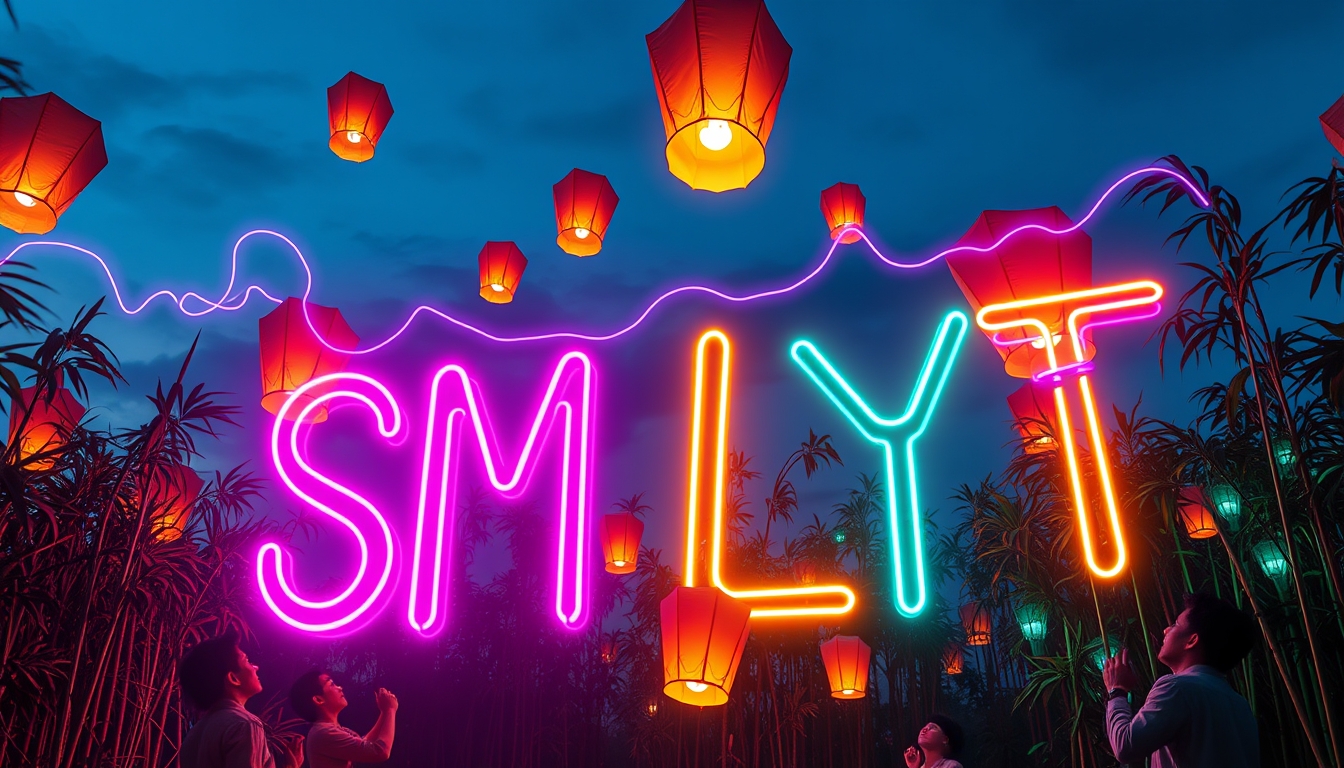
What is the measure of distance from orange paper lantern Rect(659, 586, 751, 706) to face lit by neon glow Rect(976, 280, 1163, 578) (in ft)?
4.31

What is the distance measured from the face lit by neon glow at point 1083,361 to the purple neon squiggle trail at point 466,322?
447 millimetres

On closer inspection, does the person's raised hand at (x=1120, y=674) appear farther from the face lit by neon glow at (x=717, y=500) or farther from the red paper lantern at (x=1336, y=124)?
the red paper lantern at (x=1336, y=124)

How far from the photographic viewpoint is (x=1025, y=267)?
3.79 metres

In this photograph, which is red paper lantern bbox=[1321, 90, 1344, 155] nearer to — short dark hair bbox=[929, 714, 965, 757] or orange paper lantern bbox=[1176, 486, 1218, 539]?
short dark hair bbox=[929, 714, 965, 757]

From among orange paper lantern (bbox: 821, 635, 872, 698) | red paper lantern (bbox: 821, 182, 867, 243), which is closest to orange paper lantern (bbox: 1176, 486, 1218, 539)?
orange paper lantern (bbox: 821, 635, 872, 698)

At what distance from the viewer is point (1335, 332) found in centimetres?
347

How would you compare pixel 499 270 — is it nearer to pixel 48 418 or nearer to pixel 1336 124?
pixel 48 418

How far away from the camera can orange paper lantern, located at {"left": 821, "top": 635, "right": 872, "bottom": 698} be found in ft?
20.9

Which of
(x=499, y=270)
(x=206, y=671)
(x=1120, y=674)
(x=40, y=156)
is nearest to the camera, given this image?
(x=1120, y=674)

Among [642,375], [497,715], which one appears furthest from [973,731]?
[642,375]

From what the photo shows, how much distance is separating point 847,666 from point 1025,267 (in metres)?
3.90

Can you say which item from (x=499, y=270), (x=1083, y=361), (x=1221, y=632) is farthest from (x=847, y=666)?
(x=1221, y=632)

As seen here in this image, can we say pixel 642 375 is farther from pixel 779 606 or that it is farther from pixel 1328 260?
pixel 1328 260

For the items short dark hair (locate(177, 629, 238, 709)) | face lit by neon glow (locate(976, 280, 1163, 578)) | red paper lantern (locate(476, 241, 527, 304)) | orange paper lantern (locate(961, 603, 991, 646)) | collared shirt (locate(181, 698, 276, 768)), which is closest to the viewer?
collared shirt (locate(181, 698, 276, 768))
